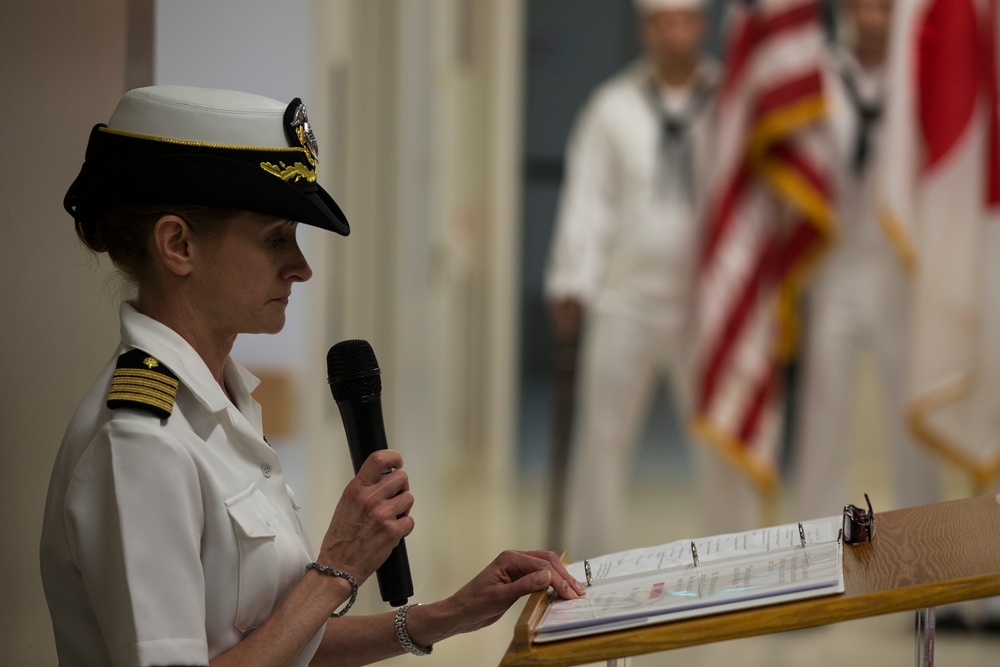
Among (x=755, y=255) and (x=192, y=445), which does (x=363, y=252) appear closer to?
(x=755, y=255)

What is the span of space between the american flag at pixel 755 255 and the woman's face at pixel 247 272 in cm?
322

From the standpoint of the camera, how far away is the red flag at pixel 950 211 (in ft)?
12.9

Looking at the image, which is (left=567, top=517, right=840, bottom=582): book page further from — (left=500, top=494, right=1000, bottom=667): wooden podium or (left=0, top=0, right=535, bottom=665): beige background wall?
(left=0, top=0, right=535, bottom=665): beige background wall

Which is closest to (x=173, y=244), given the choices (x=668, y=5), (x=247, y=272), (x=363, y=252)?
(x=247, y=272)

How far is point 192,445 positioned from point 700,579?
1.78ft

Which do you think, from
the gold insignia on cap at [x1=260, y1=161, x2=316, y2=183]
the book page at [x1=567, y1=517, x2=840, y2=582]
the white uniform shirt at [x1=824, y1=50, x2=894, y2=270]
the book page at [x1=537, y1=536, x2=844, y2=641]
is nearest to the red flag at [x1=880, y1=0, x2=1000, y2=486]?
the white uniform shirt at [x1=824, y1=50, x2=894, y2=270]

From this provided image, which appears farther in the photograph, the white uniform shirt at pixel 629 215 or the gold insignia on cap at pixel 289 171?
the white uniform shirt at pixel 629 215

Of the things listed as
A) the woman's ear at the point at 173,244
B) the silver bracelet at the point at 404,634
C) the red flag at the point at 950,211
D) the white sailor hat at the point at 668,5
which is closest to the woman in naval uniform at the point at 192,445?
the woman's ear at the point at 173,244

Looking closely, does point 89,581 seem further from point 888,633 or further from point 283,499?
point 888,633

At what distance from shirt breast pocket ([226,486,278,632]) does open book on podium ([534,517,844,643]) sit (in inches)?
11.5

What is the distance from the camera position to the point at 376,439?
128cm

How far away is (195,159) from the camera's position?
3.86ft

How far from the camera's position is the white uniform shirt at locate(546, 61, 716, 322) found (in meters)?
4.54

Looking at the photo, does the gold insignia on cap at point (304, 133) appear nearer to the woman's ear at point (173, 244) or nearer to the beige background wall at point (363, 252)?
the woman's ear at point (173, 244)
